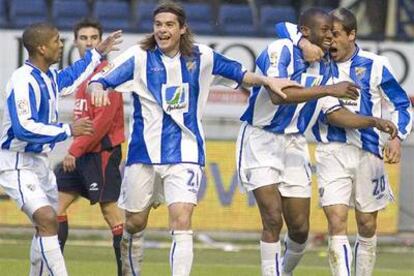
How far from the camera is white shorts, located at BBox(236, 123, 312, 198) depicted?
12750 millimetres

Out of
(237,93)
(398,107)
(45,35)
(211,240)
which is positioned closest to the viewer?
(45,35)

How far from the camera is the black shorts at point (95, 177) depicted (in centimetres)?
1427

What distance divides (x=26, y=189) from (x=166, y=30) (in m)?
1.55

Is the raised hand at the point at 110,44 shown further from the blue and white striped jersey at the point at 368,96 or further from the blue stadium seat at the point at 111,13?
the blue stadium seat at the point at 111,13

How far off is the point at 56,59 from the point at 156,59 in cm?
75

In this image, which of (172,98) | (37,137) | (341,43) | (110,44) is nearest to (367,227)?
(341,43)

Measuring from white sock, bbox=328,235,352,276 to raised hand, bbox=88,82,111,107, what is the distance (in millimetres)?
2237

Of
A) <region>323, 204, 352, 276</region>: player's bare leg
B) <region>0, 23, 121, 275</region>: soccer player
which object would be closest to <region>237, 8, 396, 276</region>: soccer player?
<region>323, 204, 352, 276</region>: player's bare leg

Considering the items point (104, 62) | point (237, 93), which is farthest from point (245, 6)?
point (104, 62)

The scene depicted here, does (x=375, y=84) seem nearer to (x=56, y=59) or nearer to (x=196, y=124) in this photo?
(x=196, y=124)

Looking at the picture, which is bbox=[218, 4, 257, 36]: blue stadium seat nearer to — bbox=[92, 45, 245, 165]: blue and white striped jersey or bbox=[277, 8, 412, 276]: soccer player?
bbox=[277, 8, 412, 276]: soccer player

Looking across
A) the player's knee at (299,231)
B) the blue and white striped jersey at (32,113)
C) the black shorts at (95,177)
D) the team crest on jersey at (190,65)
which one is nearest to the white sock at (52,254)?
the blue and white striped jersey at (32,113)

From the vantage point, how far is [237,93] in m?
20.6

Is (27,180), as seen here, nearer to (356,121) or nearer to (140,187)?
(140,187)
